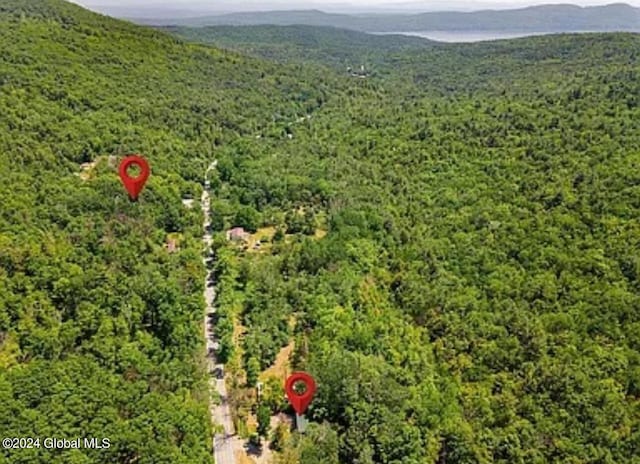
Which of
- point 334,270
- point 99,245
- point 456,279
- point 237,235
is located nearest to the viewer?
point 99,245

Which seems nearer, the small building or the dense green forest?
the dense green forest

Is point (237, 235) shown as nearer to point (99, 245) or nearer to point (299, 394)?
point (99, 245)

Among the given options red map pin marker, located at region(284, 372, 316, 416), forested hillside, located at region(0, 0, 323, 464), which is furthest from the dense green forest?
red map pin marker, located at region(284, 372, 316, 416)

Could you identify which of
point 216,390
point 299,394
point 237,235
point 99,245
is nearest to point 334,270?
point 237,235

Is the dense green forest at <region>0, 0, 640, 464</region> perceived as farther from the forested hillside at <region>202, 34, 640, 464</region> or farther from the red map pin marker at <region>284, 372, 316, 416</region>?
the red map pin marker at <region>284, 372, 316, 416</region>

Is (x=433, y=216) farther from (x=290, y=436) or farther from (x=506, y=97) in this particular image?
(x=506, y=97)

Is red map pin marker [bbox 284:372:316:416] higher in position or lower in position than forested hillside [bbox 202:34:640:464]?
lower
